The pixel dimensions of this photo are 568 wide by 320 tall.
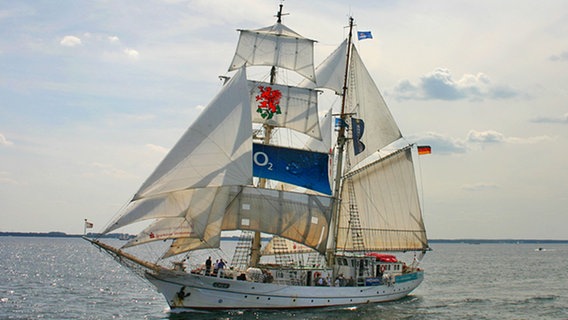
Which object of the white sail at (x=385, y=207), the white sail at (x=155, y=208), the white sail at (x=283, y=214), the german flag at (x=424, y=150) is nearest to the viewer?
the white sail at (x=155, y=208)

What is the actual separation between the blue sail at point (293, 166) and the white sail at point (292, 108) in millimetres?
2224

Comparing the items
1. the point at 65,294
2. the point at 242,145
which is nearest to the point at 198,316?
the point at 242,145

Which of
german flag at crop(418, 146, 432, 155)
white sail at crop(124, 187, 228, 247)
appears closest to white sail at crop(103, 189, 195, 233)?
white sail at crop(124, 187, 228, 247)

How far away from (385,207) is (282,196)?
38.9 feet

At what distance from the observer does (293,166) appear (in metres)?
42.8

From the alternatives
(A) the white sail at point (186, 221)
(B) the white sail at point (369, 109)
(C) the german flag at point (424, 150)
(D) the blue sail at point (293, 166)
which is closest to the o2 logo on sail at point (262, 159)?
(D) the blue sail at point (293, 166)

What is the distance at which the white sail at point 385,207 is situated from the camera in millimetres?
49250

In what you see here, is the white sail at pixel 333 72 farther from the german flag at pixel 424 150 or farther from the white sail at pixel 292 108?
the german flag at pixel 424 150

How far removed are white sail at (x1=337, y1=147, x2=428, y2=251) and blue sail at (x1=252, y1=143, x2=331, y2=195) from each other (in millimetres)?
6008

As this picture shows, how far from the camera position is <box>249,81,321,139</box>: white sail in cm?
4444

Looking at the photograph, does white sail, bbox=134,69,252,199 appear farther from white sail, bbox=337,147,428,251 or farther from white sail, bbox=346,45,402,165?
white sail, bbox=337,147,428,251

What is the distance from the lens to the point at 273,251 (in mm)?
46750

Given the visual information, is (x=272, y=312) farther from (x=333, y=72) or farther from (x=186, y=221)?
(x=333, y=72)

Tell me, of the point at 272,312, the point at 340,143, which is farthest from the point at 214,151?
the point at 340,143
